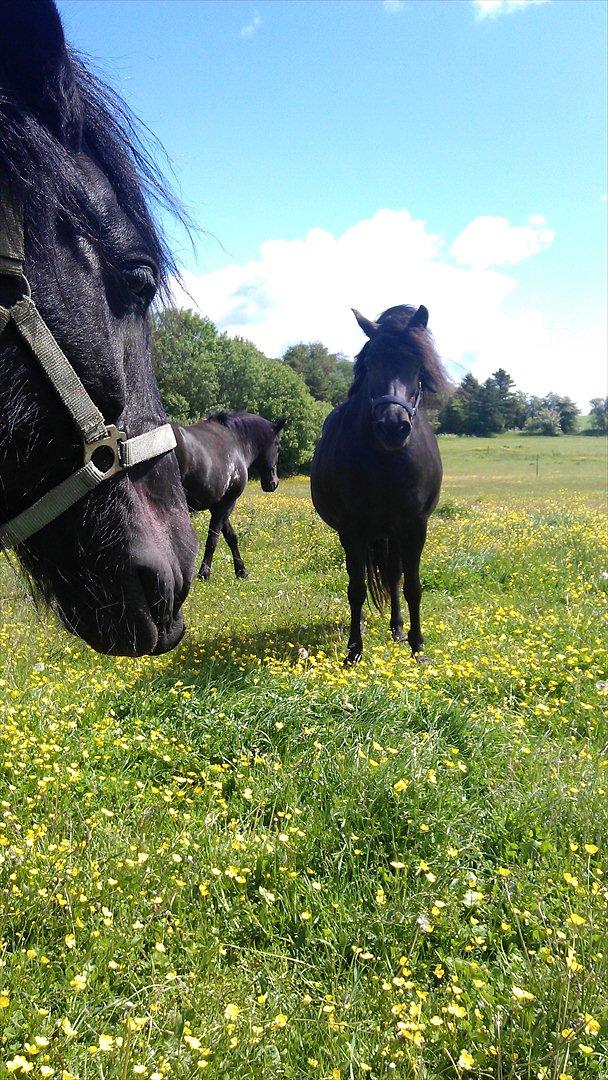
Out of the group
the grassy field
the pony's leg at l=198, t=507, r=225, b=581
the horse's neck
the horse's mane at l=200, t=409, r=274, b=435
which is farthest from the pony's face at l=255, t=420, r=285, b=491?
the grassy field

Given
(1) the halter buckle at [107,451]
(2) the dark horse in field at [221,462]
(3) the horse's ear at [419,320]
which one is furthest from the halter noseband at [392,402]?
(2) the dark horse in field at [221,462]

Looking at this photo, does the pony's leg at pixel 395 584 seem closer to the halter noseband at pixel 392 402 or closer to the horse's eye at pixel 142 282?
the halter noseband at pixel 392 402

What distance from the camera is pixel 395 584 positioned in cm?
614

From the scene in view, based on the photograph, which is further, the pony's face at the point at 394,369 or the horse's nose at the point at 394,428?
the pony's face at the point at 394,369

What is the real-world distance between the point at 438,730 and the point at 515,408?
87.5 metres

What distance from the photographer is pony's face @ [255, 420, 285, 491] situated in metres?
13.0

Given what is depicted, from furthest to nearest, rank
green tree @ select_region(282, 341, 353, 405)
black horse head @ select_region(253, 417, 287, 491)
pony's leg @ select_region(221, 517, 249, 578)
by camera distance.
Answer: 1. green tree @ select_region(282, 341, 353, 405)
2. black horse head @ select_region(253, 417, 287, 491)
3. pony's leg @ select_region(221, 517, 249, 578)

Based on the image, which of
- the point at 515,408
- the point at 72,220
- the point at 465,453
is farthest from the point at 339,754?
the point at 515,408

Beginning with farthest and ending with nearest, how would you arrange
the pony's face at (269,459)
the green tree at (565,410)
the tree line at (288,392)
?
the green tree at (565,410) < the pony's face at (269,459) < the tree line at (288,392)

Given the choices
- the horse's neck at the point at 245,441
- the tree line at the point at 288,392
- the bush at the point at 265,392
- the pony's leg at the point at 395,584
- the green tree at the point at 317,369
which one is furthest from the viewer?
the green tree at the point at 317,369

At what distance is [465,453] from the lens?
56906mm

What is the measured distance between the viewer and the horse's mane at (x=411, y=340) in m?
5.11

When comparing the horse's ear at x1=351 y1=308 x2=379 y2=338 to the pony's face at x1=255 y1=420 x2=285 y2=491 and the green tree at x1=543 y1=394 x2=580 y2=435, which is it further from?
the green tree at x1=543 y1=394 x2=580 y2=435

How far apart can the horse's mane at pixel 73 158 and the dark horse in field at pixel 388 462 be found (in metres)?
3.12
